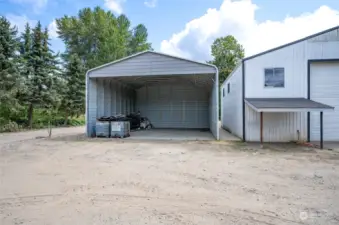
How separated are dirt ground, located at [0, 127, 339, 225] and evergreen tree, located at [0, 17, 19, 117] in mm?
10362

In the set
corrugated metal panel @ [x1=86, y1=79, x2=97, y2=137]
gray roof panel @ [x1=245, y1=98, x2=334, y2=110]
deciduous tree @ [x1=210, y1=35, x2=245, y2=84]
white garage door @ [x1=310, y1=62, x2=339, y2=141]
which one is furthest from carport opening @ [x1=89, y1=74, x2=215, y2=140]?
deciduous tree @ [x1=210, y1=35, x2=245, y2=84]

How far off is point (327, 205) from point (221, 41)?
3945cm

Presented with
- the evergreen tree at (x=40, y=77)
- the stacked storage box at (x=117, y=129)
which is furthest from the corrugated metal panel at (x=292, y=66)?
the evergreen tree at (x=40, y=77)

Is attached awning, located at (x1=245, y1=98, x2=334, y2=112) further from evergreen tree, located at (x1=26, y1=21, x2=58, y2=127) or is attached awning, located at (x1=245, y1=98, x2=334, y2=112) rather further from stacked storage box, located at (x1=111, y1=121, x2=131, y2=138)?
evergreen tree, located at (x1=26, y1=21, x2=58, y2=127)

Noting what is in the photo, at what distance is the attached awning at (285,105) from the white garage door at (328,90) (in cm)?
96

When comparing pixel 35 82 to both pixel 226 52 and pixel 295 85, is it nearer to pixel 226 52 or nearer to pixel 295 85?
pixel 295 85

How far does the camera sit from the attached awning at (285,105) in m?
9.38

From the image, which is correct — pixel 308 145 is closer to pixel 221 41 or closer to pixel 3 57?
pixel 3 57

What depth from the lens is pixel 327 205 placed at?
380 cm

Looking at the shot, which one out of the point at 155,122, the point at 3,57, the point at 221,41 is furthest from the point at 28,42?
the point at 221,41

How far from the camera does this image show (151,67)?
12.6 meters

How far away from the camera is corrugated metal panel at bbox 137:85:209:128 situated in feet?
68.0

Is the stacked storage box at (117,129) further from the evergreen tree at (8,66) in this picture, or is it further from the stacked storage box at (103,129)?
the evergreen tree at (8,66)

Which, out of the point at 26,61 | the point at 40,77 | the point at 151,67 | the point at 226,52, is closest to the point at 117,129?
the point at 151,67
